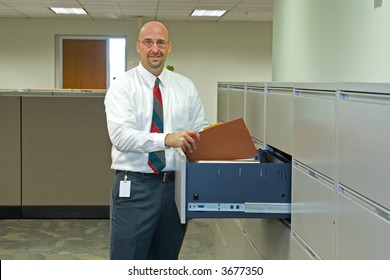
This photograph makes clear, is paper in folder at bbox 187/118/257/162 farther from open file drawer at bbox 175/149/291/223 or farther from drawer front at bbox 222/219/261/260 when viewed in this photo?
drawer front at bbox 222/219/261/260

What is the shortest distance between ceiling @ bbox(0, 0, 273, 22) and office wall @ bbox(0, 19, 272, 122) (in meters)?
0.29

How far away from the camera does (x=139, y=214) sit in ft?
8.18

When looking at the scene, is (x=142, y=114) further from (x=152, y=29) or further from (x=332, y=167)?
(x=332, y=167)

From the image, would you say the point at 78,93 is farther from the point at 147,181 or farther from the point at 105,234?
the point at 147,181

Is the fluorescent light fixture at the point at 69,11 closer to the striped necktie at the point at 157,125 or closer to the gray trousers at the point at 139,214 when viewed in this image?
the striped necktie at the point at 157,125

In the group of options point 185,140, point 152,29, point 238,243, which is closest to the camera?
point 185,140

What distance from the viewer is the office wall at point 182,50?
40.0ft

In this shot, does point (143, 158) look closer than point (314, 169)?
No

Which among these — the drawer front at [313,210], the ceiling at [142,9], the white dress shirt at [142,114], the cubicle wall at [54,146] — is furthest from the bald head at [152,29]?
the ceiling at [142,9]

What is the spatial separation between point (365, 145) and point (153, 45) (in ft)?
4.27

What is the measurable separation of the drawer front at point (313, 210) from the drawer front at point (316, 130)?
4 centimetres

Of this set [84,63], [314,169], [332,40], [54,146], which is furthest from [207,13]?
[314,169]

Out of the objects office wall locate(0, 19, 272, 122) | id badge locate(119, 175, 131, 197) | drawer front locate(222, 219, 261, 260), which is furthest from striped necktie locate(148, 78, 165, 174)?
office wall locate(0, 19, 272, 122)
